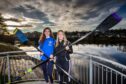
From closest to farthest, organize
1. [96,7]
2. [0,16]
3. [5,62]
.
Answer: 1. [5,62]
2. [0,16]
3. [96,7]

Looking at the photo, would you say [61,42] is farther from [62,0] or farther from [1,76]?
[62,0]

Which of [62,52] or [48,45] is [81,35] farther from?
[62,52]

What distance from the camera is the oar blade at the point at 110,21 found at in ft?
6.81

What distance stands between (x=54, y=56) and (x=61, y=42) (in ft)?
0.80

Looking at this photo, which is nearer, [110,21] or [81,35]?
[110,21]

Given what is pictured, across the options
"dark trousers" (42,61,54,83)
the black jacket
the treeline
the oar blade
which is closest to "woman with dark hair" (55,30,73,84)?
the black jacket

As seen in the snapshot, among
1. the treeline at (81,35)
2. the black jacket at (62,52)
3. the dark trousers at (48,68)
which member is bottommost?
the dark trousers at (48,68)

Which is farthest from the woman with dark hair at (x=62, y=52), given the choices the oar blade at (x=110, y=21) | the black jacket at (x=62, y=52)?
the oar blade at (x=110, y=21)

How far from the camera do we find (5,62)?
3371 millimetres

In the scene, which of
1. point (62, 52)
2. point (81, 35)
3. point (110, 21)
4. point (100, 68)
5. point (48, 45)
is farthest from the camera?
point (81, 35)

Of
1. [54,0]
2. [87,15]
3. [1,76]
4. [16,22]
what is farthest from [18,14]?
[1,76]

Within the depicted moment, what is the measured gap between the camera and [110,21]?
2.13m

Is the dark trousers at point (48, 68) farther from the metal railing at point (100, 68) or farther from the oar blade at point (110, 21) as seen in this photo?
the oar blade at point (110, 21)

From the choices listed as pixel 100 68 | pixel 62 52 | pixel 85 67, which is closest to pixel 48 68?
pixel 62 52
